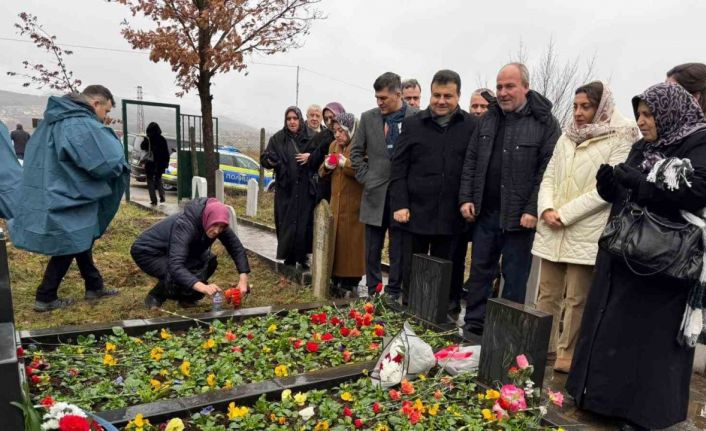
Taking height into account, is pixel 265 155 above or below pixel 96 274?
above

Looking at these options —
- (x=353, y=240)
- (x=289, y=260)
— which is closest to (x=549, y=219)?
(x=353, y=240)

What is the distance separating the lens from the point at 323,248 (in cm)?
441

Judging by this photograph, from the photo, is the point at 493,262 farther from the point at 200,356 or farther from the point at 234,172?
the point at 234,172

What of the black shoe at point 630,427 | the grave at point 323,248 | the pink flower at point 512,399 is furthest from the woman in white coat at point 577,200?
the grave at point 323,248

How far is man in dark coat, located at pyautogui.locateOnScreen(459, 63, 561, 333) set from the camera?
325cm

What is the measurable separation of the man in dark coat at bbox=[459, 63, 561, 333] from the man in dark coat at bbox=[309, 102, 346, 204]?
5.62 feet

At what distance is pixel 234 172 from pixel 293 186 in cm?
1013

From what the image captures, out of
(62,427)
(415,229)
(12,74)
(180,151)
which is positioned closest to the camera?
(62,427)

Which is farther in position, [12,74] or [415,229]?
[12,74]

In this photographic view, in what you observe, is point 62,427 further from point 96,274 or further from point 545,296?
point 96,274

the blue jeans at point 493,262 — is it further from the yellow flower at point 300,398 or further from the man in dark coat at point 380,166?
the yellow flower at point 300,398

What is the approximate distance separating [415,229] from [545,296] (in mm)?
1038

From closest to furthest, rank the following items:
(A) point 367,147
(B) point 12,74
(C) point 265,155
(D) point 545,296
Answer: (D) point 545,296
(A) point 367,147
(C) point 265,155
(B) point 12,74

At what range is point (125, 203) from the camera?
1037 cm
